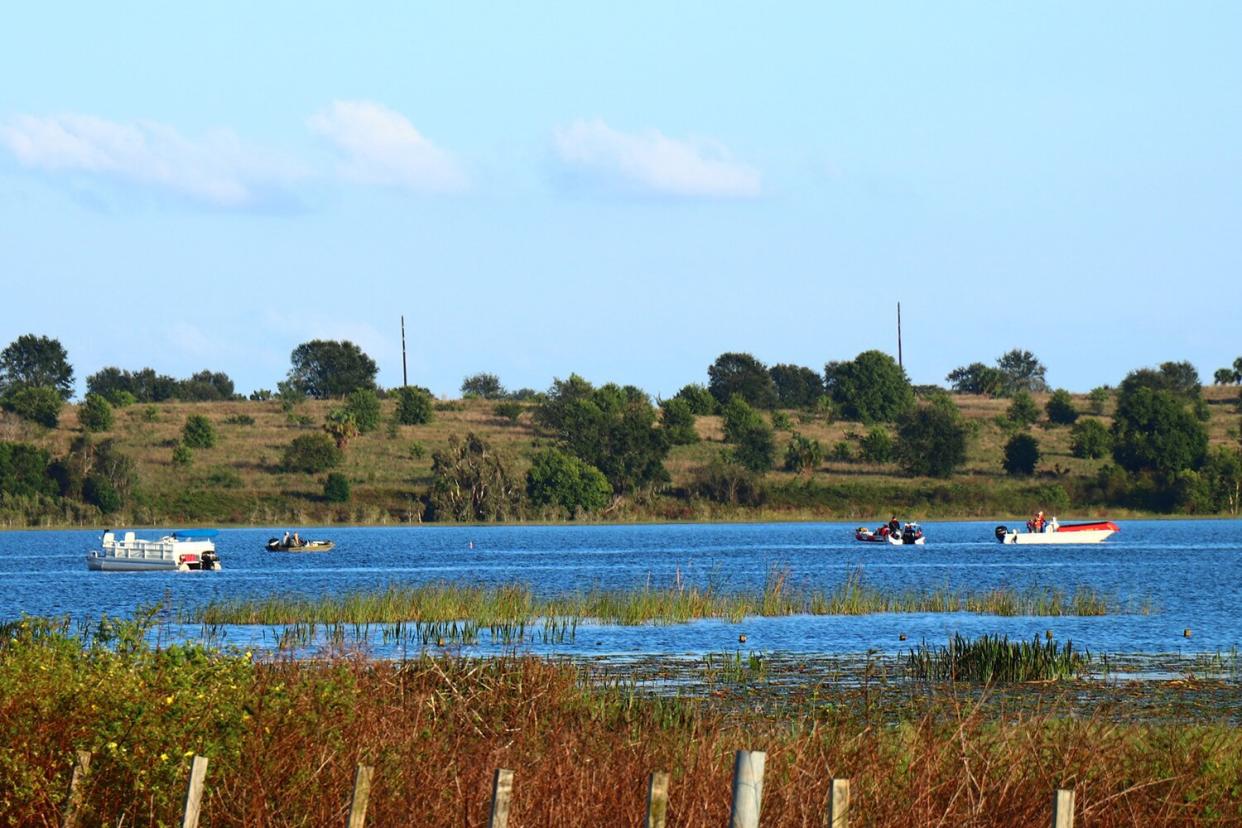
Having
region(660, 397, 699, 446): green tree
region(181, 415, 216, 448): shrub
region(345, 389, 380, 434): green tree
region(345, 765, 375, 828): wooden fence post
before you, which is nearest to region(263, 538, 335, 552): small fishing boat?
region(181, 415, 216, 448): shrub

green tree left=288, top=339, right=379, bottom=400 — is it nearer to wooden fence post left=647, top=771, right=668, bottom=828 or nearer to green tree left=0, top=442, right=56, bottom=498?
green tree left=0, top=442, right=56, bottom=498

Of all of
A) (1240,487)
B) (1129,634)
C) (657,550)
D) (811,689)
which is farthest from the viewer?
(1240,487)

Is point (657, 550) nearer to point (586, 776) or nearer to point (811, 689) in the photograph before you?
point (811, 689)

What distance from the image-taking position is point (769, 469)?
141250mm

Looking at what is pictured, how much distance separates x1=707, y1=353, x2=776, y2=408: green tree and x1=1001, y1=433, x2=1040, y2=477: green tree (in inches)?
1431

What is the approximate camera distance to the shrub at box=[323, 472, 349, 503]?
127562 mm

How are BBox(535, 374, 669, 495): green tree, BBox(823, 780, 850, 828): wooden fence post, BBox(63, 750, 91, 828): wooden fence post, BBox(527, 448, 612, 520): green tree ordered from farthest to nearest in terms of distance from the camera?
BBox(535, 374, 669, 495): green tree, BBox(527, 448, 612, 520): green tree, BBox(63, 750, 91, 828): wooden fence post, BBox(823, 780, 850, 828): wooden fence post

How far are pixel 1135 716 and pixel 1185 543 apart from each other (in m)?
77.5

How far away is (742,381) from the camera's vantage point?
179000mm

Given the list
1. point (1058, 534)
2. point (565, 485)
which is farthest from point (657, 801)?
point (565, 485)

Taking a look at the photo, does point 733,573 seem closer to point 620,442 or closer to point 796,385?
point 620,442

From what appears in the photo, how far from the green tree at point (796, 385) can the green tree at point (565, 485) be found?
56522 mm

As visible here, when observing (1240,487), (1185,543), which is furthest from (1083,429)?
(1185,543)

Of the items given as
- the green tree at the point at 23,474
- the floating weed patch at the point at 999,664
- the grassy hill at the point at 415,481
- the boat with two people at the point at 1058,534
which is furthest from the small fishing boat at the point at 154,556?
the floating weed patch at the point at 999,664
